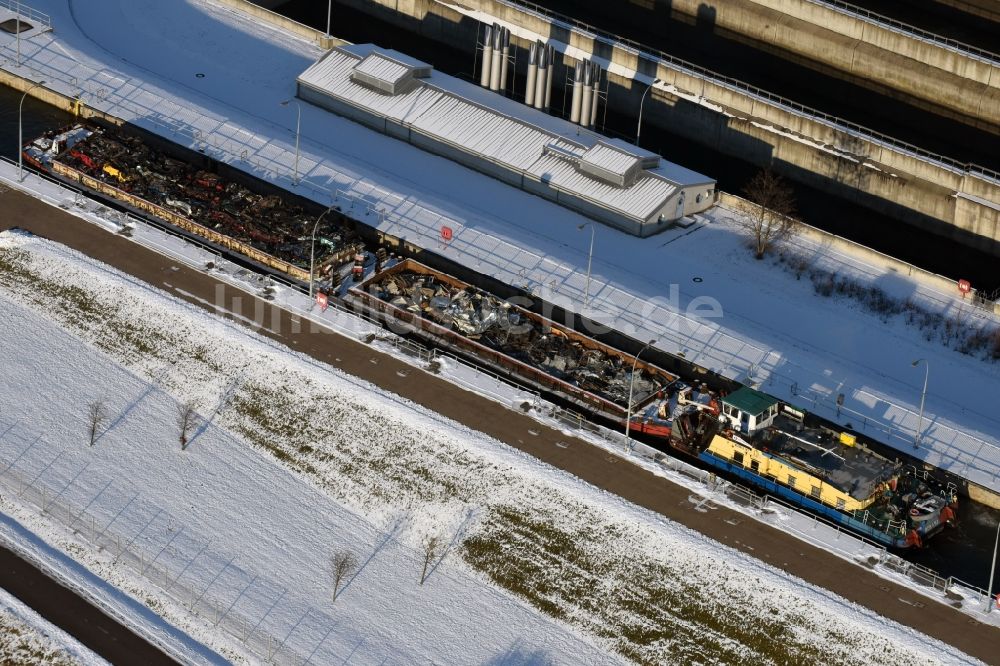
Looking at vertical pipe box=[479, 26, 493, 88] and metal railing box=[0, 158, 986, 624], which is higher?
vertical pipe box=[479, 26, 493, 88]

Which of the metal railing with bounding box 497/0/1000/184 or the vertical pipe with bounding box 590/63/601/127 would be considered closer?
the metal railing with bounding box 497/0/1000/184

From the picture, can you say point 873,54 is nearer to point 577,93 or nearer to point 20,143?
point 577,93

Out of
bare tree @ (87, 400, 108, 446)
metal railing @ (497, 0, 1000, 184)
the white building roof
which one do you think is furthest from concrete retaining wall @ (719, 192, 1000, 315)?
bare tree @ (87, 400, 108, 446)

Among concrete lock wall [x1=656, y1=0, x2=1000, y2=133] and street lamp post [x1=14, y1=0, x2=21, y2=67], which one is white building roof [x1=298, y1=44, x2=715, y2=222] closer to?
street lamp post [x1=14, y1=0, x2=21, y2=67]

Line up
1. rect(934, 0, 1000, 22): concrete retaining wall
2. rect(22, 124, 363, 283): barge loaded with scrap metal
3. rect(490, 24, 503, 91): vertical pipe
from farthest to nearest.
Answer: rect(934, 0, 1000, 22): concrete retaining wall
rect(490, 24, 503, 91): vertical pipe
rect(22, 124, 363, 283): barge loaded with scrap metal

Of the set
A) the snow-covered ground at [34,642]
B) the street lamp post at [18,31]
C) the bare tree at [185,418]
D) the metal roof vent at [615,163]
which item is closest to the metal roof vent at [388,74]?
the metal roof vent at [615,163]

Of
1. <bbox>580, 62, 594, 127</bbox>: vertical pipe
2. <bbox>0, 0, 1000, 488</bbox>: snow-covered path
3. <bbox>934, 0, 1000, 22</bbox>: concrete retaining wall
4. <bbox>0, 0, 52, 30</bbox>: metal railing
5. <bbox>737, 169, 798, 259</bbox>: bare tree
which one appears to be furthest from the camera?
<bbox>934, 0, 1000, 22</bbox>: concrete retaining wall
